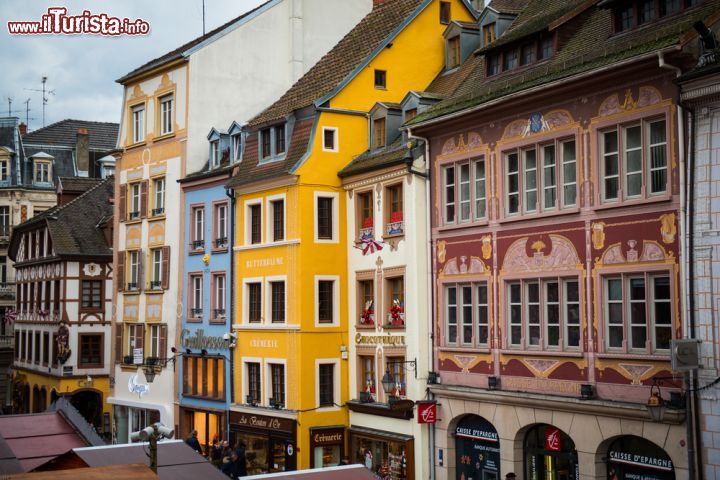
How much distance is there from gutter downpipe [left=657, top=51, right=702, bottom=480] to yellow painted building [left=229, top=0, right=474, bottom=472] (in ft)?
45.0

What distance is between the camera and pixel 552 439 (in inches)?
1016

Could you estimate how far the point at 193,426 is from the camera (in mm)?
41000

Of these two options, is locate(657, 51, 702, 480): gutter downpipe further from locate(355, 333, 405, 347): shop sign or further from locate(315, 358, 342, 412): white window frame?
locate(315, 358, 342, 412): white window frame

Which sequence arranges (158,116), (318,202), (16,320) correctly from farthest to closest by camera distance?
(16,320) → (158,116) → (318,202)

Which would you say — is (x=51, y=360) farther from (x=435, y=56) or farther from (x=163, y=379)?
(x=435, y=56)

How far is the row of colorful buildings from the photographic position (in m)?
23.0

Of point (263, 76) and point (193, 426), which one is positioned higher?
point (263, 76)

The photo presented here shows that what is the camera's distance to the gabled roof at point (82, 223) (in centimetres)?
5566

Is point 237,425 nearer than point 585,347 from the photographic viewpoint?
No

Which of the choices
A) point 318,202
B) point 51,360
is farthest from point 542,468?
point 51,360

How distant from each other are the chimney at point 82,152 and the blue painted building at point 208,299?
35356 mm

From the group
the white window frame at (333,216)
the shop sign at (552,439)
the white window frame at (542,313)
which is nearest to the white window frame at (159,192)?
the white window frame at (333,216)

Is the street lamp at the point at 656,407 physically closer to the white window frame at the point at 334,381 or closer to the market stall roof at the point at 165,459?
the market stall roof at the point at 165,459

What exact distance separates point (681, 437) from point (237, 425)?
18125mm
